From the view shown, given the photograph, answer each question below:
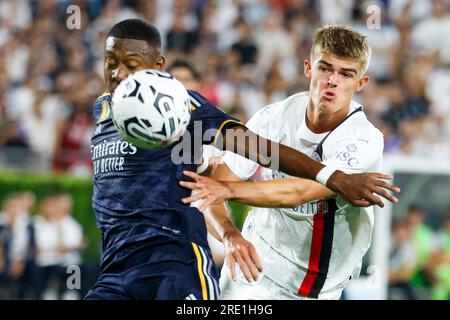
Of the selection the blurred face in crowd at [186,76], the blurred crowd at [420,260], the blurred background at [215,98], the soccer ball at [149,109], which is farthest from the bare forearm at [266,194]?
the blurred crowd at [420,260]

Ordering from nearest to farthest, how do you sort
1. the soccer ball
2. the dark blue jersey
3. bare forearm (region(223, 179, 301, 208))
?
the soccer ball, the dark blue jersey, bare forearm (region(223, 179, 301, 208))

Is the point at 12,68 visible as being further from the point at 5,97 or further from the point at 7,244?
the point at 7,244

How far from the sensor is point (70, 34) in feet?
46.1

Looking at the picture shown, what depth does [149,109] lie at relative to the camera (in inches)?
192

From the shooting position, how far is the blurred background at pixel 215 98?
1159 cm

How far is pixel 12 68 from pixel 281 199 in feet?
29.7

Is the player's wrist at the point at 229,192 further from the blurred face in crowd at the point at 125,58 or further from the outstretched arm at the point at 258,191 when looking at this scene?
the blurred face in crowd at the point at 125,58

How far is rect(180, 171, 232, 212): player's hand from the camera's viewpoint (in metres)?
5.08

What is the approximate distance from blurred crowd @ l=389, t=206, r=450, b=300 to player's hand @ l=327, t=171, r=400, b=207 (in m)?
6.57
